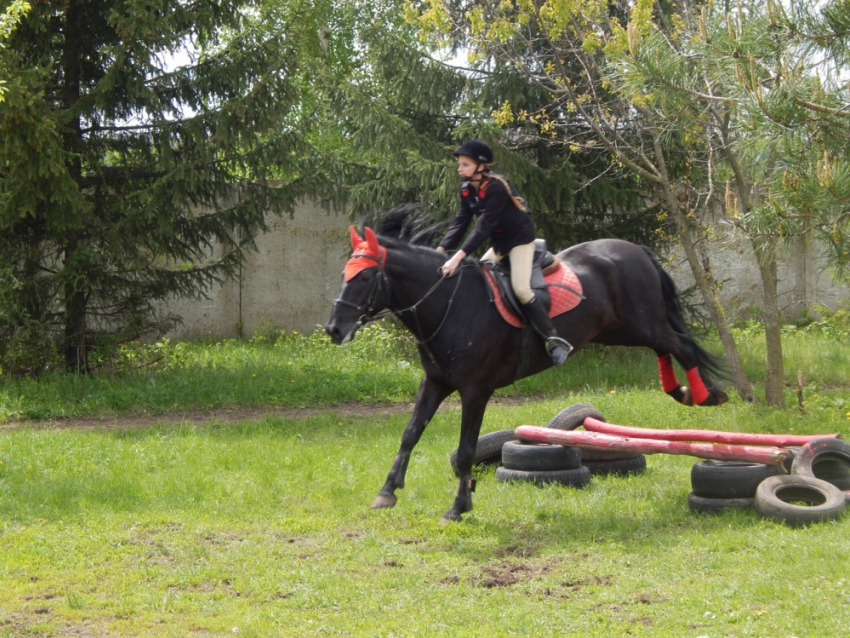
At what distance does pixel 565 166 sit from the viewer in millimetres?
13750

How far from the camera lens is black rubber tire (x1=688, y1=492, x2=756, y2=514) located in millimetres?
7023

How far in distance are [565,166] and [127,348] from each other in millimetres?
7310

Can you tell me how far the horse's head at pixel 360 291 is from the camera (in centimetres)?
679

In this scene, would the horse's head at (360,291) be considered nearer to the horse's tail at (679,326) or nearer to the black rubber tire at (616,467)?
the black rubber tire at (616,467)

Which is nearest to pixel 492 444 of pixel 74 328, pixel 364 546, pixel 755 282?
pixel 364 546

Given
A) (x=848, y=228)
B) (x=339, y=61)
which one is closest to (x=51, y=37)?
(x=848, y=228)

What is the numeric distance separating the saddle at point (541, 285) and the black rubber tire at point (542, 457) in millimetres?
1293

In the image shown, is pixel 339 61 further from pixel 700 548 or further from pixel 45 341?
pixel 700 548

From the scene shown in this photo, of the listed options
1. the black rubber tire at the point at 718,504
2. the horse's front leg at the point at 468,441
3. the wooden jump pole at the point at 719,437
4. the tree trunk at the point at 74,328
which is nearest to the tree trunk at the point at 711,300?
the wooden jump pole at the point at 719,437

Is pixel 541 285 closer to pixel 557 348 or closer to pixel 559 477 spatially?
pixel 557 348

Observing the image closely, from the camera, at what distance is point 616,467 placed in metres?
8.62

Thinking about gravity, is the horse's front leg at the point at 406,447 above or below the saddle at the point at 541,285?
below

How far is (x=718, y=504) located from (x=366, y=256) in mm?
3367

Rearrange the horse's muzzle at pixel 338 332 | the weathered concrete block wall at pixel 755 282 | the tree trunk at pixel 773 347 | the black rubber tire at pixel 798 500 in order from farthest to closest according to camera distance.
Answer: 1. the weathered concrete block wall at pixel 755 282
2. the tree trunk at pixel 773 347
3. the horse's muzzle at pixel 338 332
4. the black rubber tire at pixel 798 500
